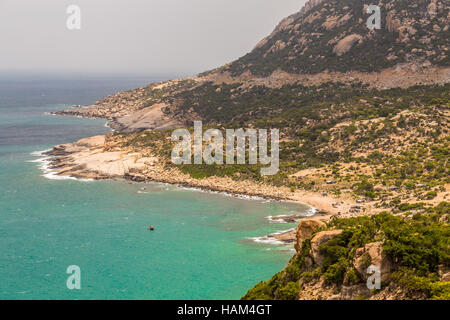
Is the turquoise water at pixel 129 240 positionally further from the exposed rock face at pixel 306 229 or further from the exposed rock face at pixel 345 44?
the exposed rock face at pixel 345 44

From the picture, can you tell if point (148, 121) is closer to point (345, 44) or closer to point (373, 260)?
point (345, 44)

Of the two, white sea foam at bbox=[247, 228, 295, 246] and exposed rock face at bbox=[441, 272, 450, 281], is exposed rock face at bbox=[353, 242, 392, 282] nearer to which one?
exposed rock face at bbox=[441, 272, 450, 281]

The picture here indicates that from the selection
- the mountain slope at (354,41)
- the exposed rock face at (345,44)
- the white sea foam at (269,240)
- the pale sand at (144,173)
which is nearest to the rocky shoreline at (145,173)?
the pale sand at (144,173)

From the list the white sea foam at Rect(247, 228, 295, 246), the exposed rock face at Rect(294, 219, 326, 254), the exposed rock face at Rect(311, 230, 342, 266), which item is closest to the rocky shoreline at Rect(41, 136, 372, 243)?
the white sea foam at Rect(247, 228, 295, 246)

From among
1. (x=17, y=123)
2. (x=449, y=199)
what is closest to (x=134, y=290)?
(x=449, y=199)

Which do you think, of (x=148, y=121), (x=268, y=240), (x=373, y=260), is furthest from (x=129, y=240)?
(x=148, y=121)

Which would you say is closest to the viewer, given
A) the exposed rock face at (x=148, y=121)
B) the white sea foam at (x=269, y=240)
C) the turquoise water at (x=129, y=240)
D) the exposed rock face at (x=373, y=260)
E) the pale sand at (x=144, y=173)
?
the exposed rock face at (x=373, y=260)
